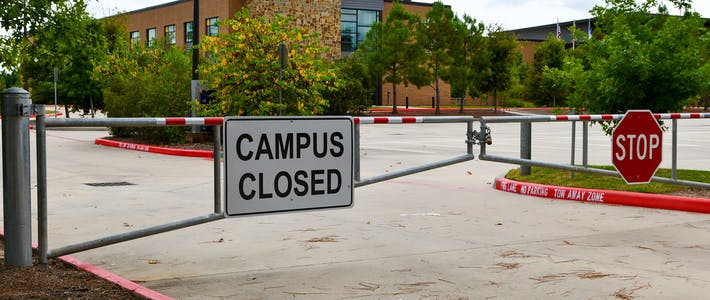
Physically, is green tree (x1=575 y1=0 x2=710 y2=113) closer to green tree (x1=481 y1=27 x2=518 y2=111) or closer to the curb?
the curb

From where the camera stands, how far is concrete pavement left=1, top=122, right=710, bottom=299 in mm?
6605

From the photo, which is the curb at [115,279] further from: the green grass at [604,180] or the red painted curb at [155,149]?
the red painted curb at [155,149]

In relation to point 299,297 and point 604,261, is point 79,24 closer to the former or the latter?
point 299,297

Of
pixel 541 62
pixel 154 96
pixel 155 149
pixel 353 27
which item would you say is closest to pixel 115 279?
pixel 155 149

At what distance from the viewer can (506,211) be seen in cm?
1094

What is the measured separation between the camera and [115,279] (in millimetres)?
6543

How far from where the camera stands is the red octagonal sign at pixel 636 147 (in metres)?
9.55

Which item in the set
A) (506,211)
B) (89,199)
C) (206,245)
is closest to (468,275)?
(206,245)

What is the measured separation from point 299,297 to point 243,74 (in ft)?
50.2

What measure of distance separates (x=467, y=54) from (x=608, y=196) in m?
47.1

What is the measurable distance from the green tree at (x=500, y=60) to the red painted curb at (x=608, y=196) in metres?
46.8

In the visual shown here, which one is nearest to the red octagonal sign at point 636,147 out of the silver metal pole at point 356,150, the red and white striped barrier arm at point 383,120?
the red and white striped barrier arm at point 383,120

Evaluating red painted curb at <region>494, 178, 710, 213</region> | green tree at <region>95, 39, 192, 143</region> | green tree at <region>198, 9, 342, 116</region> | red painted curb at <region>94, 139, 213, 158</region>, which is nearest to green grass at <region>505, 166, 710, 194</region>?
red painted curb at <region>494, 178, 710, 213</region>

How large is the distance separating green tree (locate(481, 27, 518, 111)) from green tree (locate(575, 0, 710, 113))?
45277 mm
